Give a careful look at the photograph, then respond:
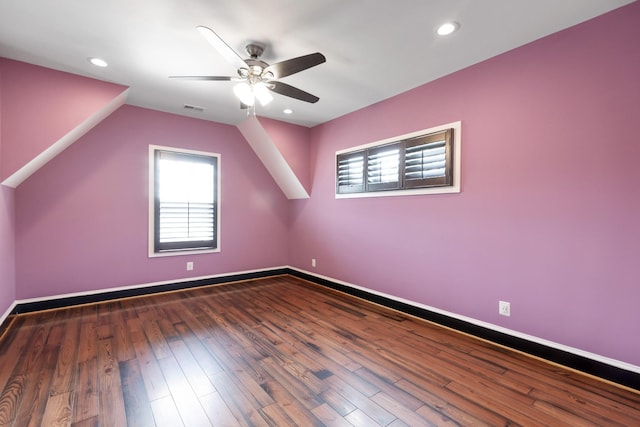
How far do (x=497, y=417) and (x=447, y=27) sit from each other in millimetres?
2770

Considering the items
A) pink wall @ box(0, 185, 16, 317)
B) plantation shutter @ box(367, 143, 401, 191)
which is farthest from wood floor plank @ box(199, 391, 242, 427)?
plantation shutter @ box(367, 143, 401, 191)

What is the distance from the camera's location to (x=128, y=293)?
3.84 meters

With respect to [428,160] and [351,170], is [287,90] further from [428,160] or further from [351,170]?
[351,170]

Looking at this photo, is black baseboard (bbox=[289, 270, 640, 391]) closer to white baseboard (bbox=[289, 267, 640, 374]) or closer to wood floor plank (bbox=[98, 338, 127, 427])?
white baseboard (bbox=[289, 267, 640, 374])

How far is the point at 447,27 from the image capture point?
220 centimetres

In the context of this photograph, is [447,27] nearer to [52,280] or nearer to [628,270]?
[628,270]

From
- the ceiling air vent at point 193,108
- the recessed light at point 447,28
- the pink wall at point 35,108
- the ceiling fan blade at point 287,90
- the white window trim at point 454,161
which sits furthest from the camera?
the ceiling air vent at point 193,108

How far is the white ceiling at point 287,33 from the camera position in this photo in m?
1.98

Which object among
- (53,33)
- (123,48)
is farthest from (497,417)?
(53,33)

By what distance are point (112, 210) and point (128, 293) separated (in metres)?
1.17

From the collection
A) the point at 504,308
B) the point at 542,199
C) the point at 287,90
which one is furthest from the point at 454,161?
the point at 287,90

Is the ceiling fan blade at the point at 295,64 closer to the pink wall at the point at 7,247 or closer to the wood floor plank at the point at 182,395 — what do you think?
the wood floor plank at the point at 182,395

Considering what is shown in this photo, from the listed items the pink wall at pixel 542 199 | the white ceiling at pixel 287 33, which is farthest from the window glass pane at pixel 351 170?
the white ceiling at pixel 287 33

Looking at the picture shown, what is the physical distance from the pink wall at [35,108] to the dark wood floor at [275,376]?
1.82 m
